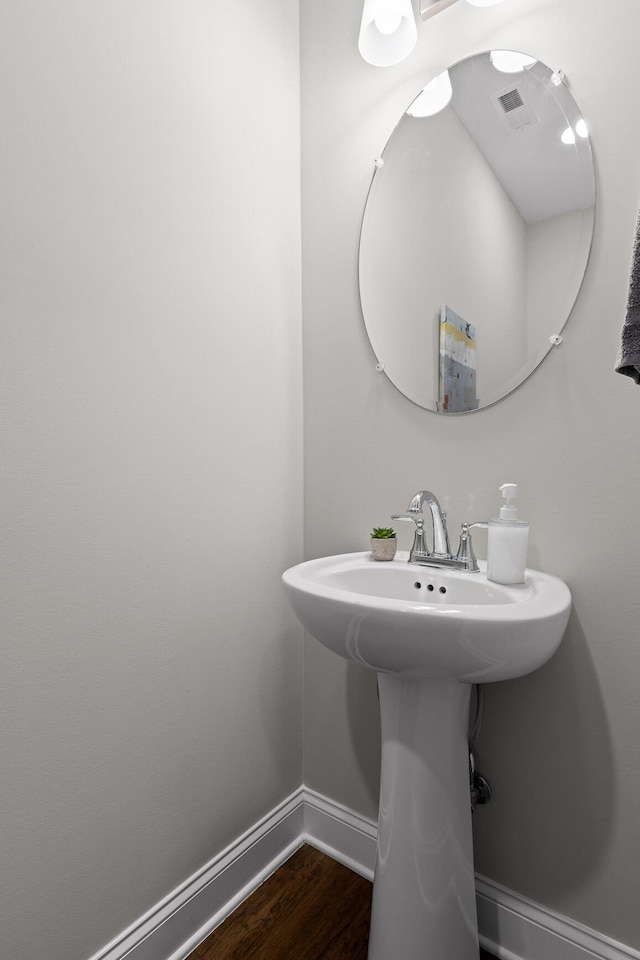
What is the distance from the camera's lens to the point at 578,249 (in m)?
0.98

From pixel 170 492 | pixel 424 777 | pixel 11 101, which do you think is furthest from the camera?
pixel 170 492

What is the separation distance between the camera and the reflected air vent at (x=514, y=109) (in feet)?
3.42

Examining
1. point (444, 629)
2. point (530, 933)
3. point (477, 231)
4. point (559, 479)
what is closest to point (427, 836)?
point (530, 933)

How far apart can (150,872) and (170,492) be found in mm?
741

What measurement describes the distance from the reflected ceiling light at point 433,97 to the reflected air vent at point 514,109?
0.12 m

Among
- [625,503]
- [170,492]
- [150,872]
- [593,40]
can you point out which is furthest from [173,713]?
[593,40]

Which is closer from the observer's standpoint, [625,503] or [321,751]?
[625,503]

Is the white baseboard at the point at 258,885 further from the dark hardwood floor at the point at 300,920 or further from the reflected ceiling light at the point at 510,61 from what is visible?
the reflected ceiling light at the point at 510,61

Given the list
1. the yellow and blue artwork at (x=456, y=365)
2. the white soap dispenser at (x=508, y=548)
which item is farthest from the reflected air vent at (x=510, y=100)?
the white soap dispenser at (x=508, y=548)

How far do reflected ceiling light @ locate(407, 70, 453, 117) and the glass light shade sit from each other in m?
0.09

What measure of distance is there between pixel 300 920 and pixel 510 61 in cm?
185

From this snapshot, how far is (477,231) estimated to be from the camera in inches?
44.1

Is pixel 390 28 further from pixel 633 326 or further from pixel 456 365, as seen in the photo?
pixel 633 326

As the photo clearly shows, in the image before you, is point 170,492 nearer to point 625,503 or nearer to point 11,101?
point 11,101
